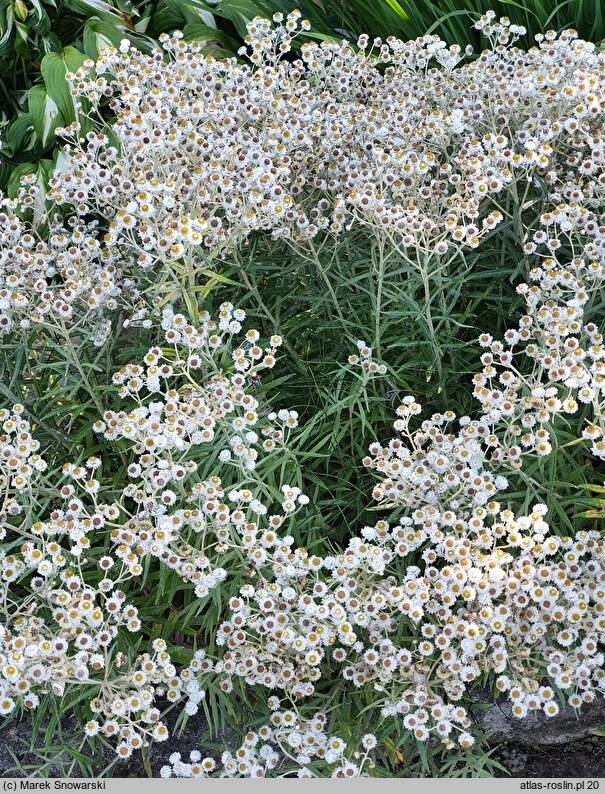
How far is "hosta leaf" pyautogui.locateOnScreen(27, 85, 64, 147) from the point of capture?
4.06 metres

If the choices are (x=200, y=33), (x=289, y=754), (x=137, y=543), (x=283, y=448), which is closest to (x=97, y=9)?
(x=200, y=33)

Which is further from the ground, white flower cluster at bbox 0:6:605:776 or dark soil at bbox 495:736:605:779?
white flower cluster at bbox 0:6:605:776

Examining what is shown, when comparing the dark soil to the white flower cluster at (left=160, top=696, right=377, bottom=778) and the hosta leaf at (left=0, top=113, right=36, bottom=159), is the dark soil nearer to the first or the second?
the white flower cluster at (left=160, top=696, right=377, bottom=778)

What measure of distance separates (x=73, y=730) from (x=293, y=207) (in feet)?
5.31

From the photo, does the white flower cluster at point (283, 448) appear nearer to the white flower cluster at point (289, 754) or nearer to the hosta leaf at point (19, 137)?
the white flower cluster at point (289, 754)

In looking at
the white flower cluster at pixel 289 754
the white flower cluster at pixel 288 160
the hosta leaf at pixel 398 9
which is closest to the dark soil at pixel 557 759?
the white flower cluster at pixel 289 754

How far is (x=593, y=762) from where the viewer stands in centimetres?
231

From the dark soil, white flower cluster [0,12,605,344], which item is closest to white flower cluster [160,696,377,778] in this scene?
the dark soil

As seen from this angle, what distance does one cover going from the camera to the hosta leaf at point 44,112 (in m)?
4.06

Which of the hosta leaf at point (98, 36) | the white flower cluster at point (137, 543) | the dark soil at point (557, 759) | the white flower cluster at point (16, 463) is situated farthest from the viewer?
the hosta leaf at point (98, 36)

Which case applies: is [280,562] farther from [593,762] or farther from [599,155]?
[599,155]

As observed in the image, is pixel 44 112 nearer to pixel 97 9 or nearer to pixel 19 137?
pixel 19 137

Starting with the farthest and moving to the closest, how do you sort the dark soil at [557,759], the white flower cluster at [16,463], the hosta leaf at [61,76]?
1. the hosta leaf at [61,76]
2. the dark soil at [557,759]
3. the white flower cluster at [16,463]

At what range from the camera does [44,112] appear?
4066mm
